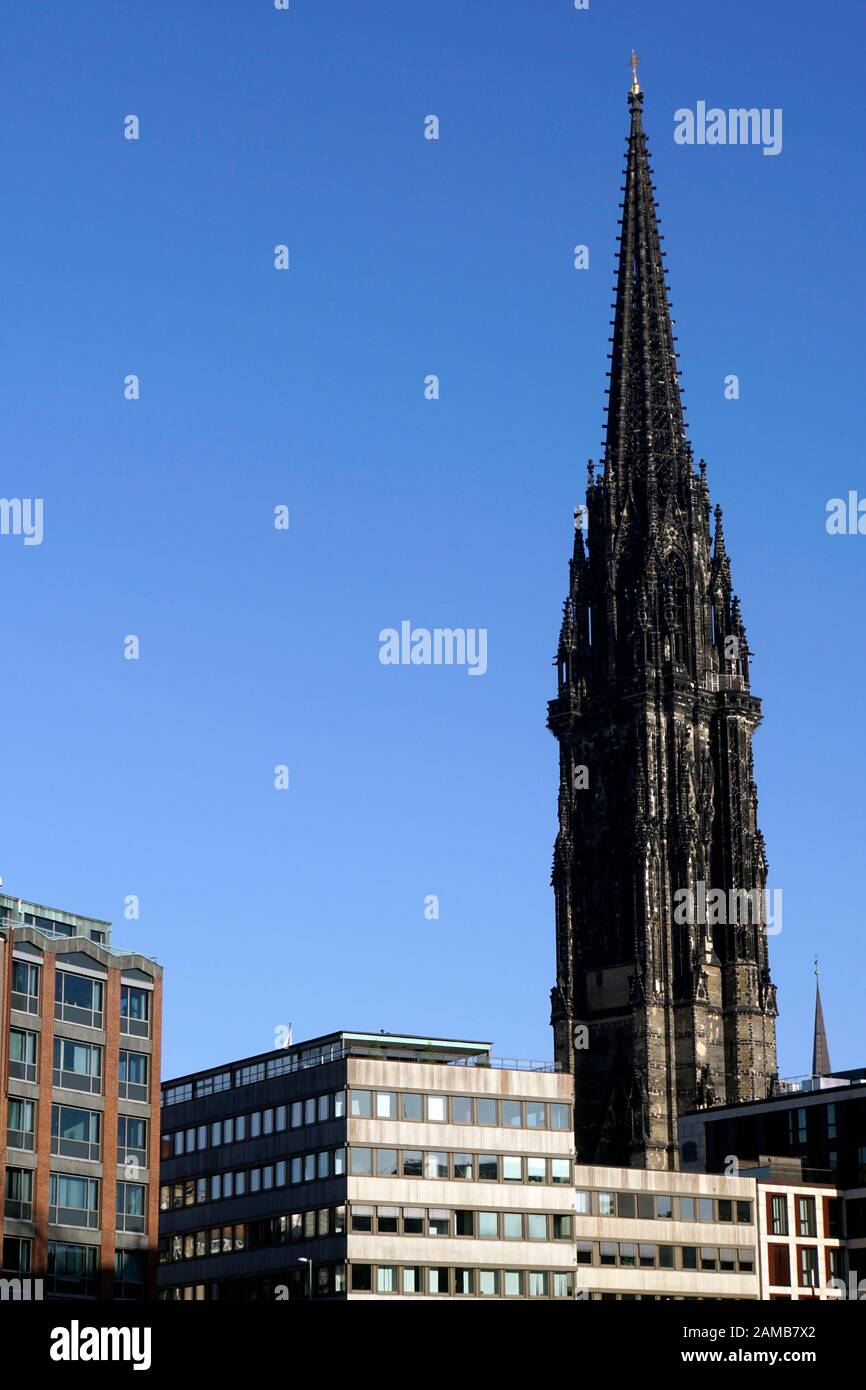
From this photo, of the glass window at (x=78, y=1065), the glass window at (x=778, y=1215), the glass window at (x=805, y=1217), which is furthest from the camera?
the glass window at (x=805, y=1217)

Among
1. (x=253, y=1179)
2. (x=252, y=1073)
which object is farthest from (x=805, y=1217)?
(x=253, y=1179)

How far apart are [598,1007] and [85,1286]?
88.4 m

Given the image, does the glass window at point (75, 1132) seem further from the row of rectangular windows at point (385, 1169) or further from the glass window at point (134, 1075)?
the row of rectangular windows at point (385, 1169)

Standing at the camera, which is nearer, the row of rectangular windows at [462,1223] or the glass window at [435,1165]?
the row of rectangular windows at [462,1223]

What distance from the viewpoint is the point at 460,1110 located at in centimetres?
12512

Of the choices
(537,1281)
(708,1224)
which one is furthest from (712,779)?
(537,1281)

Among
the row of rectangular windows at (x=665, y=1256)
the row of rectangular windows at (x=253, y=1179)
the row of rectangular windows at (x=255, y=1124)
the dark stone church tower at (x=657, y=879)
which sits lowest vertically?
the row of rectangular windows at (x=665, y=1256)

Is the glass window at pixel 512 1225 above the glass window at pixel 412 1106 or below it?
below

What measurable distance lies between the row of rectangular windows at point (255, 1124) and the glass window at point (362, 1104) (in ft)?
1.78

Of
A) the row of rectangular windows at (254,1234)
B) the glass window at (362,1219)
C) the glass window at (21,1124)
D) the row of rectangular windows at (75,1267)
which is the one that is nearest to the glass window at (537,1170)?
the glass window at (362,1219)

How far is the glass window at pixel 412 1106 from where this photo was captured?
405ft

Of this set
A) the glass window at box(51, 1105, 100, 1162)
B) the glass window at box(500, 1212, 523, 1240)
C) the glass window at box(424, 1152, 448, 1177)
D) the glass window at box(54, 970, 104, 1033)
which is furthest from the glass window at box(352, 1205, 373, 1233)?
the glass window at box(54, 970, 104, 1033)

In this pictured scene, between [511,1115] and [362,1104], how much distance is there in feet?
29.6

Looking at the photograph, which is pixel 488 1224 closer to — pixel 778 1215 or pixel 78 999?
pixel 778 1215
